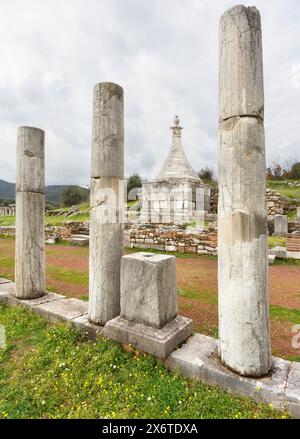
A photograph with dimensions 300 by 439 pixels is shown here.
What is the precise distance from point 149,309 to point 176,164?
13.8 meters

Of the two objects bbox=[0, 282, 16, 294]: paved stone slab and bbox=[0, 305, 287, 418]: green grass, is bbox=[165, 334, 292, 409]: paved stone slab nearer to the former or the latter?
bbox=[0, 305, 287, 418]: green grass

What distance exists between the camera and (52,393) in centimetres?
242

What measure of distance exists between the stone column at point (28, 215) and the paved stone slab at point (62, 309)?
505 mm

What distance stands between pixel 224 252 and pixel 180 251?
7716mm

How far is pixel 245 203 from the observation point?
2318mm

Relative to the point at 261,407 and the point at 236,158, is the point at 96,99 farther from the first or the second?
the point at 261,407

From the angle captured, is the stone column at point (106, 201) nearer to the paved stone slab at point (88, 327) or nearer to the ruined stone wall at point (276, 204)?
the paved stone slab at point (88, 327)

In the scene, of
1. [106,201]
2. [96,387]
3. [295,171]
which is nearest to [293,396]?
[96,387]

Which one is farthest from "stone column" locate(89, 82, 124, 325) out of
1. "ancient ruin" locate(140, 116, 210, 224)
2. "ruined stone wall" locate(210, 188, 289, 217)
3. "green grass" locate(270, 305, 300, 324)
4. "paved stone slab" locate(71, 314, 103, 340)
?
"ruined stone wall" locate(210, 188, 289, 217)

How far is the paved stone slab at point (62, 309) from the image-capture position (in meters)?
3.65

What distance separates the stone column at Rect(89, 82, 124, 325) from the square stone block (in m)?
0.34

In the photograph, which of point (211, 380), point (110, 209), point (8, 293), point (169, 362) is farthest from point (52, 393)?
point (8, 293)

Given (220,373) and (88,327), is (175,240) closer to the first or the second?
(88,327)

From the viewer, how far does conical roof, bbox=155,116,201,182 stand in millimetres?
15273
